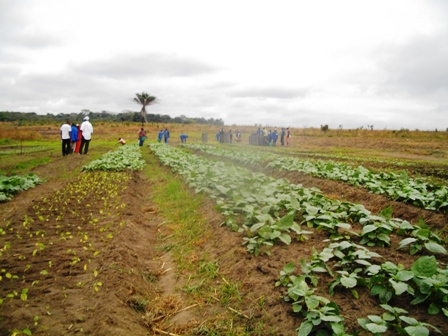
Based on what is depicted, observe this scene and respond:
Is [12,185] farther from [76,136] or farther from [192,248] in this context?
[76,136]

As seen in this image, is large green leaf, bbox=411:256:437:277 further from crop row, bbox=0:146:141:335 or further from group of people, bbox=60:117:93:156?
group of people, bbox=60:117:93:156

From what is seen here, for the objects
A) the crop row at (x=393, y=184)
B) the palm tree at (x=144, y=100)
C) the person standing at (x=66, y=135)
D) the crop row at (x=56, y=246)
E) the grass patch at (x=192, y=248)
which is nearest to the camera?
the crop row at (x=56, y=246)

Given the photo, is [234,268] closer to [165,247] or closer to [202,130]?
[165,247]

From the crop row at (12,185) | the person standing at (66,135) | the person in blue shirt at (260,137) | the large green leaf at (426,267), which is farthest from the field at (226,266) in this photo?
the person in blue shirt at (260,137)

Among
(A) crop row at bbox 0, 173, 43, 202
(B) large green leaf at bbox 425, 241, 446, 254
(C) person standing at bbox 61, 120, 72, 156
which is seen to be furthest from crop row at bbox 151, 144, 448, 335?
(C) person standing at bbox 61, 120, 72, 156

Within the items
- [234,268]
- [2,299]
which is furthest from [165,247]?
[2,299]

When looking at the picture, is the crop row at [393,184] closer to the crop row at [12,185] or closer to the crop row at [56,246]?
the crop row at [56,246]

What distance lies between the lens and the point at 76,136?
18016 millimetres

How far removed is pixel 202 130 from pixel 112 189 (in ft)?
153

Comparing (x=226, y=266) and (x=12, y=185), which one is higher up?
(x=12, y=185)

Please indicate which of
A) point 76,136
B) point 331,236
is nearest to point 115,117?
point 76,136

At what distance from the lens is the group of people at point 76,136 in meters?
16.7

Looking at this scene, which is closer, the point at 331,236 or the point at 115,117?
the point at 331,236

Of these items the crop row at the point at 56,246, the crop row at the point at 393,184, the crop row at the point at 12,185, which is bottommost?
the crop row at the point at 56,246
